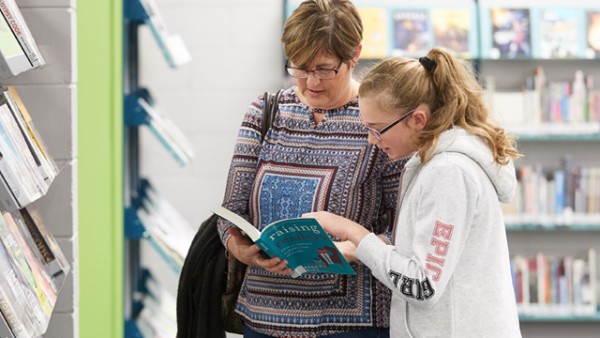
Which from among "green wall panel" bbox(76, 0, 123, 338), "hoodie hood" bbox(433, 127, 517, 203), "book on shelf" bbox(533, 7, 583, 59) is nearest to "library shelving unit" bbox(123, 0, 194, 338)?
"green wall panel" bbox(76, 0, 123, 338)

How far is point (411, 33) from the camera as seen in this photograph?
16.2ft

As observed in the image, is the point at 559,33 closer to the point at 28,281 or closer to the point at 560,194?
the point at 560,194

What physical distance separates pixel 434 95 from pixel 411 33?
3092mm

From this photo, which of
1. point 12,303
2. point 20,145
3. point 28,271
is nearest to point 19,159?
point 20,145

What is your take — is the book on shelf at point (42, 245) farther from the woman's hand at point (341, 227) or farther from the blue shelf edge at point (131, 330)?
the blue shelf edge at point (131, 330)

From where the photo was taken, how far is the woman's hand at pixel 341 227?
1.92 m

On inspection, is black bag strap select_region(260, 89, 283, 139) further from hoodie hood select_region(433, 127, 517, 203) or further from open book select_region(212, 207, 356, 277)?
hoodie hood select_region(433, 127, 517, 203)

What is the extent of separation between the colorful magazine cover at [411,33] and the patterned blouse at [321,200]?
2.91 m

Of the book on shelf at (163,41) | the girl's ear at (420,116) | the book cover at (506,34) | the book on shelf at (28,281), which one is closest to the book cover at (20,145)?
the book on shelf at (28,281)

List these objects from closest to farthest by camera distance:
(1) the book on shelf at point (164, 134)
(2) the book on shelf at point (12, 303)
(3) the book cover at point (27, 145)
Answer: (2) the book on shelf at point (12, 303), (3) the book cover at point (27, 145), (1) the book on shelf at point (164, 134)

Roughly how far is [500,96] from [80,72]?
2722 mm

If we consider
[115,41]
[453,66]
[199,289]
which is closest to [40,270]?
[199,289]

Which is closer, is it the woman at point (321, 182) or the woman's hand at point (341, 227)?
the woman's hand at point (341, 227)

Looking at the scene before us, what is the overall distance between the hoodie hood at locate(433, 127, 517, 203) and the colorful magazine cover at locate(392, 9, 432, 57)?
3107 mm
